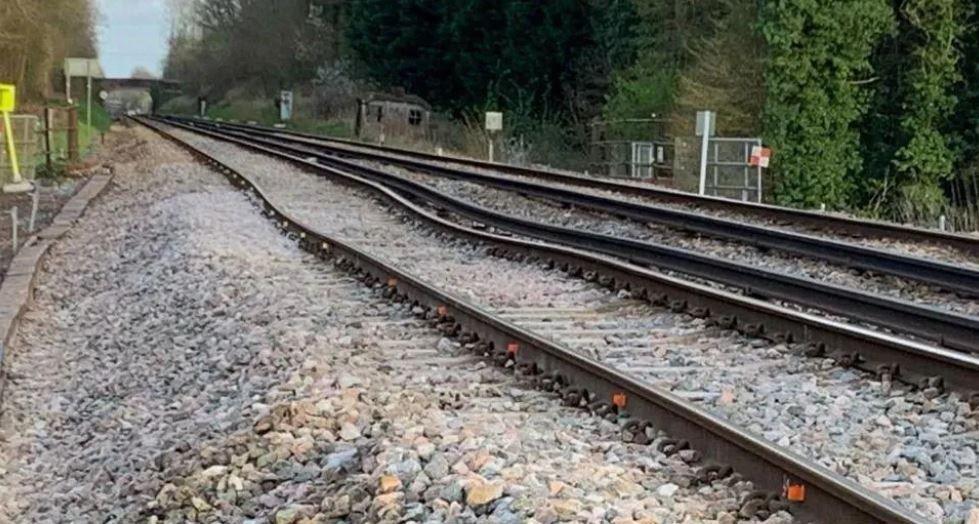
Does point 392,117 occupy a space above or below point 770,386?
above

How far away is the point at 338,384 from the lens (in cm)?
666

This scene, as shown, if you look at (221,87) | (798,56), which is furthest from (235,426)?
(221,87)

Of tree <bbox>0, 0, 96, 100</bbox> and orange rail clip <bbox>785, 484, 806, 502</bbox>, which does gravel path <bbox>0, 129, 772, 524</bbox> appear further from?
tree <bbox>0, 0, 96, 100</bbox>

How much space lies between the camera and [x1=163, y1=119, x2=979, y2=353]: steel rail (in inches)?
301

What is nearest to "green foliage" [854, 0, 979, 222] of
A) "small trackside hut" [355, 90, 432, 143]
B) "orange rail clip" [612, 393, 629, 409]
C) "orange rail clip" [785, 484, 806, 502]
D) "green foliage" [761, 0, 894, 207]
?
"green foliage" [761, 0, 894, 207]

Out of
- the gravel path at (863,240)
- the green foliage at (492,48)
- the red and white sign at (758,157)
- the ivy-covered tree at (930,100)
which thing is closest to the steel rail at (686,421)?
the gravel path at (863,240)

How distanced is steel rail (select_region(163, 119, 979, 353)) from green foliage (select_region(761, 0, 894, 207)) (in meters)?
19.4

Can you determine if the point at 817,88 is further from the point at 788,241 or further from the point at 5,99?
the point at 788,241

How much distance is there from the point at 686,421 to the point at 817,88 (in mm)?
29910

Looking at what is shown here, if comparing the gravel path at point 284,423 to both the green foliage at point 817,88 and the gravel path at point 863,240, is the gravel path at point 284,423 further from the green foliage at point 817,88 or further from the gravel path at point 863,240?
the green foliage at point 817,88

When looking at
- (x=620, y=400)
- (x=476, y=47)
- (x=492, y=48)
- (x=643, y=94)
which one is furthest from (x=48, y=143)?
(x=476, y=47)

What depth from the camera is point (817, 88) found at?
33.9 meters

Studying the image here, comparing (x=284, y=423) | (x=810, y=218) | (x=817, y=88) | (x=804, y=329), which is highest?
(x=817, y=88)

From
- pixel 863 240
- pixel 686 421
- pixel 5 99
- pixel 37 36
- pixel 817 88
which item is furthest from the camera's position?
pixel 37 36
